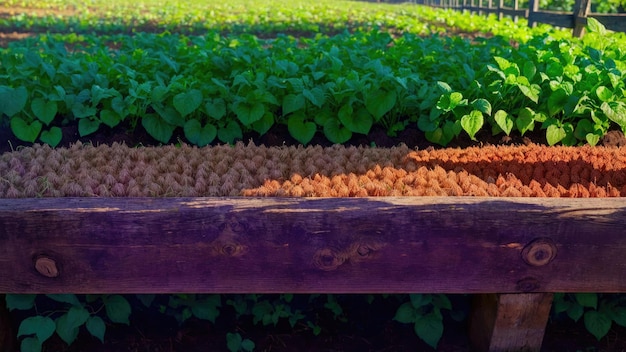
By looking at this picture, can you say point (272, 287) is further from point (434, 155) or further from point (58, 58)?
point (58, 58)

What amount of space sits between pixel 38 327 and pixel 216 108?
1495 millimetres

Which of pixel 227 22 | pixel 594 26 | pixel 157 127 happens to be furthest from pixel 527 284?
pixel 227 22

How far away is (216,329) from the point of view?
2.84m

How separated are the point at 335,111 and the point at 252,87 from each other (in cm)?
49

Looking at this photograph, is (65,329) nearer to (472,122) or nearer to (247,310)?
(247,310)

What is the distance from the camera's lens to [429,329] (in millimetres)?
2631

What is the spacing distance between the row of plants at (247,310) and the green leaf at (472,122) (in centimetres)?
89

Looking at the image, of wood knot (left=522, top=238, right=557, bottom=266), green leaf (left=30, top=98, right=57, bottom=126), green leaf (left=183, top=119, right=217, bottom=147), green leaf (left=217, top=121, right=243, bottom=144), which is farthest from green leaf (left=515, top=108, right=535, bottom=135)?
green leaf (left=30, top=98, right=57, bottom=126)

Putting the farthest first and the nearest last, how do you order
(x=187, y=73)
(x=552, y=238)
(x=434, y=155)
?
(x=187, y=73) → (x=434, y=155) → (x=552, y=238)

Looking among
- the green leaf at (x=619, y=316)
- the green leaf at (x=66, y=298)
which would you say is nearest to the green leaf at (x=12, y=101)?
the green leaf at (x=66, y=298)

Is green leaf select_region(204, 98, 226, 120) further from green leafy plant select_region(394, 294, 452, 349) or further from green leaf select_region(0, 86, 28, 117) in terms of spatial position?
green leafy plant select_region(394, 294, 452, 349)

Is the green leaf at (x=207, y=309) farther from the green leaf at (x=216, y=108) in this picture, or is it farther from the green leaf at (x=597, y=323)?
the green leaf at (x=597, y=323)

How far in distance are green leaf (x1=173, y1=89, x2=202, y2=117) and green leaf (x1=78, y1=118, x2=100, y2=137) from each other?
20.4 inches

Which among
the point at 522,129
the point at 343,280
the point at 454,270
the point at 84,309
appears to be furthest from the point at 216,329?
the point at 522,129
